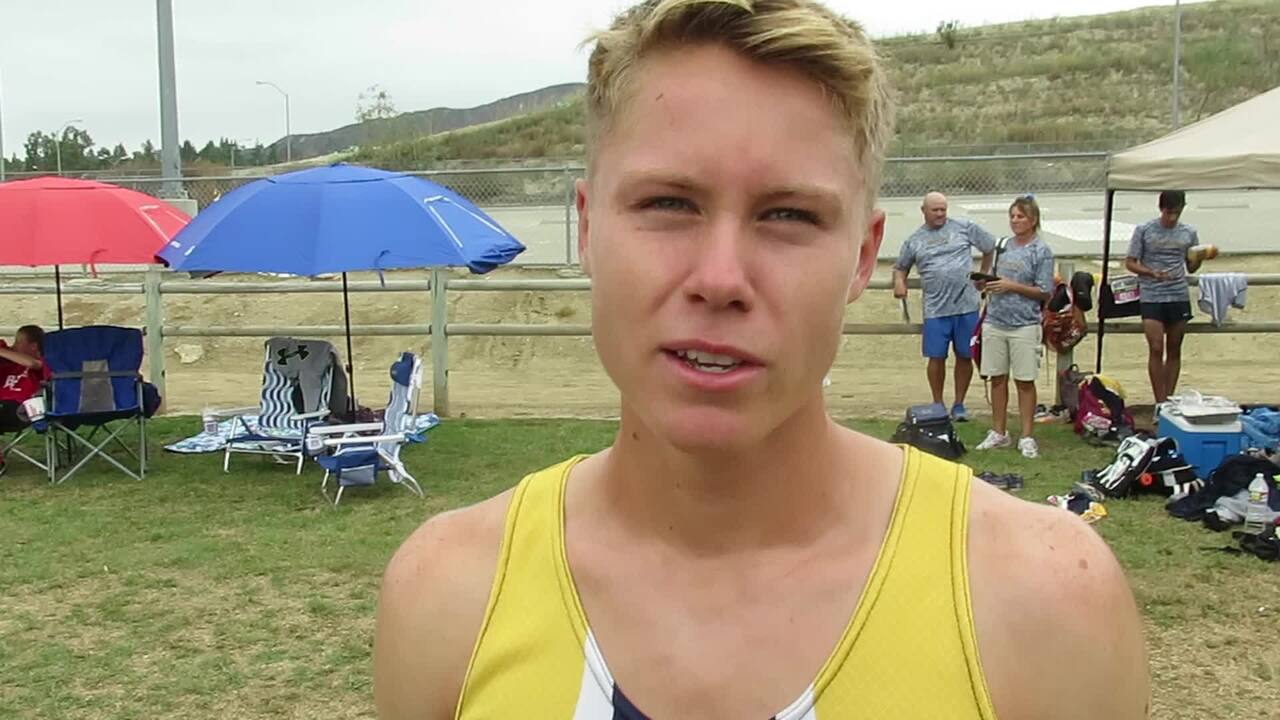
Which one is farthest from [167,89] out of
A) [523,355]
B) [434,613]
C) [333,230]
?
[434,613]

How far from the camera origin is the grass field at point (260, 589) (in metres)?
4.43

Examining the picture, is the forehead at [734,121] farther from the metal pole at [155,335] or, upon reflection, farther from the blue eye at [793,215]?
the metal pole at [155,335]

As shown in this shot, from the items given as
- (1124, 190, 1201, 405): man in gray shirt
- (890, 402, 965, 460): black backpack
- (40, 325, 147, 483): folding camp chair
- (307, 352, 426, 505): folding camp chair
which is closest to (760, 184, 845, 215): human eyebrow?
(307, 352, 426, 505): folding camp chair

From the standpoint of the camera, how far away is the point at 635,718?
1.12 meters

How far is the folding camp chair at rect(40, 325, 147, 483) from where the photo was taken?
806 centimetres

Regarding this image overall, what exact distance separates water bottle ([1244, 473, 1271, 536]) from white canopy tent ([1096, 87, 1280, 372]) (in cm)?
245

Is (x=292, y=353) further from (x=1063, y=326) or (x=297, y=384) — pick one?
(x=1063, y=326)

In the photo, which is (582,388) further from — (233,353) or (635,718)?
(635,718)

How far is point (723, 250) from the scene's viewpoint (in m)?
1.03

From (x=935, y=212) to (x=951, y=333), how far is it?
91cm

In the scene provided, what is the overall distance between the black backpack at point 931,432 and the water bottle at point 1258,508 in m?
2.05

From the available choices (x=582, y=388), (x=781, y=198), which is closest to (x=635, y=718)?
(x=781, y=198)

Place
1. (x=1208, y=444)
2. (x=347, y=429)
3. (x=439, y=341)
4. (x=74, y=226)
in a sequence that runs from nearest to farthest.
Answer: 1. (x=1208, y=444)
2. (x=347, y=429)
3. (x=74, y=226)
4. (x=439, y=341)

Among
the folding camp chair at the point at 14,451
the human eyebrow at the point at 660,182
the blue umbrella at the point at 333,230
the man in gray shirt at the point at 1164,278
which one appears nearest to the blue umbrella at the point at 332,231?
the blue umbrella at the point at 333,230
